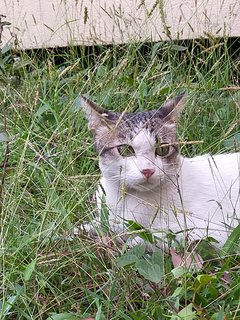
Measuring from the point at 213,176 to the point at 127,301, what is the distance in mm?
643

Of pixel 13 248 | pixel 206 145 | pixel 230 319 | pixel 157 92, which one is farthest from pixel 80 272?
pixel 157 92

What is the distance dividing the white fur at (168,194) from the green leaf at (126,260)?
0.76ft

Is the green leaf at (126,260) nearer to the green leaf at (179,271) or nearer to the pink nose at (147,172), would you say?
the green leaf at (179,271)

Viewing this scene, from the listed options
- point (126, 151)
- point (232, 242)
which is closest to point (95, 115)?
point (126, 151)

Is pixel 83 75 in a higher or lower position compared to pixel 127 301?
higher

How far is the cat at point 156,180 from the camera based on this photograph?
2520 mm

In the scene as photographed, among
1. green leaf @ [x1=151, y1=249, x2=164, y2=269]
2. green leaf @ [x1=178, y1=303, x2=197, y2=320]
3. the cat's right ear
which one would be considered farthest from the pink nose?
green leaf @ [x1=178, y1=303, x2=197, y2=320]

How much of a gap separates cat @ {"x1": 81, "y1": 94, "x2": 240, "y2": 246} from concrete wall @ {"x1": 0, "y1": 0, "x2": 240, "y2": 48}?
1.60 metres

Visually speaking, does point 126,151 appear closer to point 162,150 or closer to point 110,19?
point 162,150

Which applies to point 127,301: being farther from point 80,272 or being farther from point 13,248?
point 13,248

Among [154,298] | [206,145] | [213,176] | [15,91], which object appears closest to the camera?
[154,298]

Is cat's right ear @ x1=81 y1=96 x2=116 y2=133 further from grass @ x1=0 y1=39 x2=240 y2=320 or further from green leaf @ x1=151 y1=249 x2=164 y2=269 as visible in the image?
green leaf @ x1=151 y1=249 x2=164 y2=269

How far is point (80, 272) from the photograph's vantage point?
2.34 m

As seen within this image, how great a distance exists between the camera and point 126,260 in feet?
7.14
